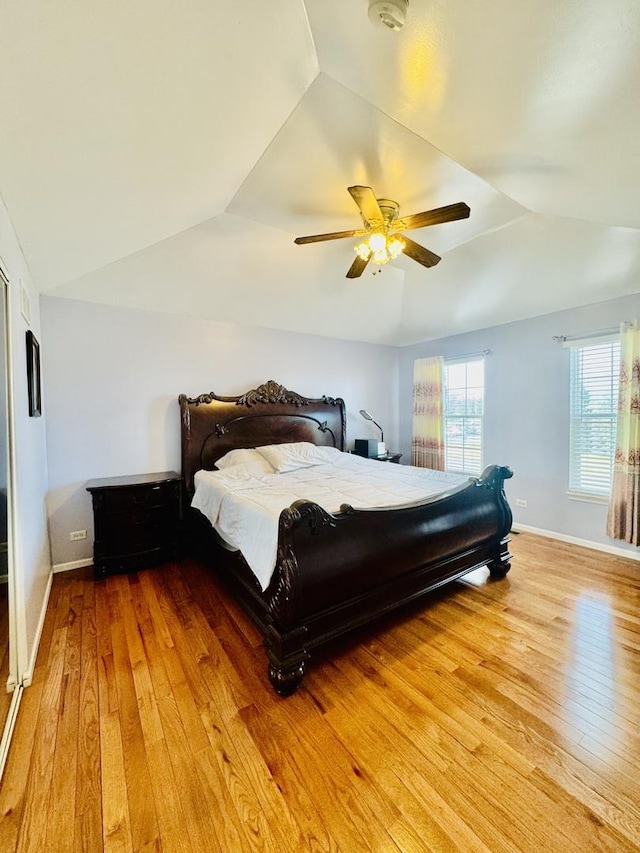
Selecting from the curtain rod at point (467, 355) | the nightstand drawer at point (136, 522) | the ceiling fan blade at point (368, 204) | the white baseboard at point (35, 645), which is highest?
the ceiling fan blade at point (368, 204)

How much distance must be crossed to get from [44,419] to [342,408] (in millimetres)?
3287

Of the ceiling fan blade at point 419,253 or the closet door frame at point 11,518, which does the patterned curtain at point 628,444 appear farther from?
the closet door frame at point 11,518

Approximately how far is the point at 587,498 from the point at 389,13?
13.4 feet

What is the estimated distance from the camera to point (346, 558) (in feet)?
6.34

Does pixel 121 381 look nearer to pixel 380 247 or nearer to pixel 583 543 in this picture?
pixel 380 247

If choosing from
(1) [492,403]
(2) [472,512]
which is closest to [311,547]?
(2) [472,512]

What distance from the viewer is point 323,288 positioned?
13.2 ft

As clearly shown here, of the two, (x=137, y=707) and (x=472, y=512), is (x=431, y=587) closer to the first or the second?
(x=472, y=512)

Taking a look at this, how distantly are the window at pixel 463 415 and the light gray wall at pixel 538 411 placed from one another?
5.7 inches

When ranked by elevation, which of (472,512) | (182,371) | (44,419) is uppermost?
(182,371)

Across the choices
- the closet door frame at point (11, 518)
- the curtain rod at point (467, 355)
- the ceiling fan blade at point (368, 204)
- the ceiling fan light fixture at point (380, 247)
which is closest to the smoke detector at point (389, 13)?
the ceiling fan blade at point (368, 204)

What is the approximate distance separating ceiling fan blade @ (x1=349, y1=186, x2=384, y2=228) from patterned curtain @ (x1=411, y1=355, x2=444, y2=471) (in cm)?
307

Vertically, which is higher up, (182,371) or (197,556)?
(182,371)

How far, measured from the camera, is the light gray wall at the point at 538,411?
3582 millimetres
